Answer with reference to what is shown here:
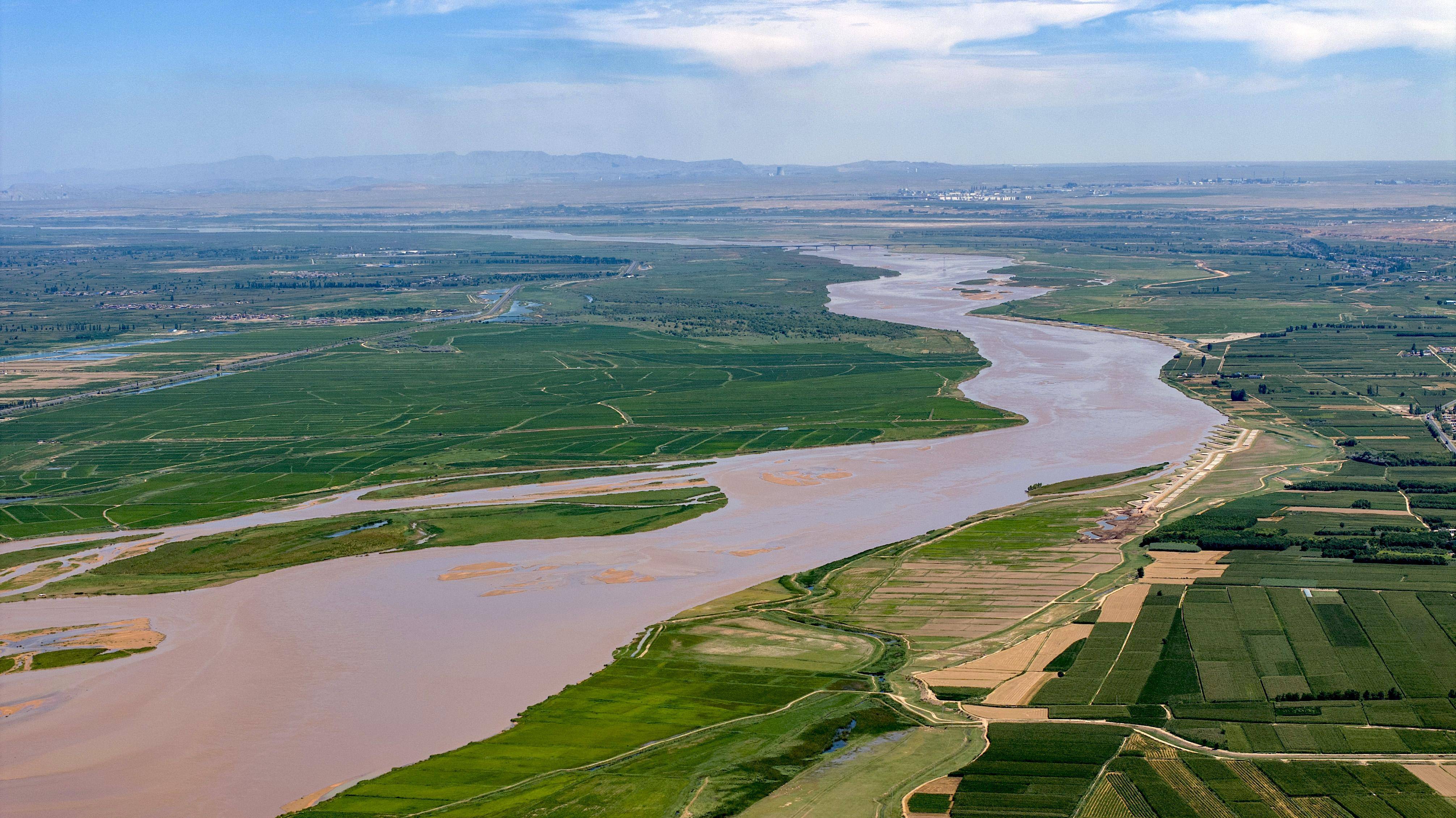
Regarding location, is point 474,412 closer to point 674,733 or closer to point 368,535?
point 368,535

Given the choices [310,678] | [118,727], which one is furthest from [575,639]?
[118,727]

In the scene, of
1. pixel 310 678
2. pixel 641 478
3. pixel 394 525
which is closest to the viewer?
pixel 310 678

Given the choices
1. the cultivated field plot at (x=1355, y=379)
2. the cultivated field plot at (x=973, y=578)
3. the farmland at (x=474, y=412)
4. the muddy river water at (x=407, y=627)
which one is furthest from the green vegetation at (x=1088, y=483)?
the cultivated field plot at (x=1355, y=379)

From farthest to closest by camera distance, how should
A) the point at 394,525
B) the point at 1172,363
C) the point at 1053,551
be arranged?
the point at 1172,363 → the point at 394,525 → the point at 1053,551

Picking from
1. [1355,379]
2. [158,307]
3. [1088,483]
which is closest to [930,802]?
[1088,483]

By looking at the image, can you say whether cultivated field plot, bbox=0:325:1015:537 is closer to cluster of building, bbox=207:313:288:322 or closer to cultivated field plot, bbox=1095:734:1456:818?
cluster of building, bbox=207:313:288:322

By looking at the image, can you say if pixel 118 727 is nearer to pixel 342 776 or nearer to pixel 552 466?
pixel 342 776
